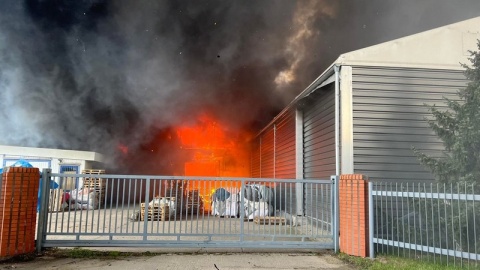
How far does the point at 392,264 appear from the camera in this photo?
5160mm

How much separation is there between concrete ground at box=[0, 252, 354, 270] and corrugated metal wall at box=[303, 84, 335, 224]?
229 cm

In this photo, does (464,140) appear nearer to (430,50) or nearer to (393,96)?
(393,96)

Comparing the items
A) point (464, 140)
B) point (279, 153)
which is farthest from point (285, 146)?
point (464, 140)

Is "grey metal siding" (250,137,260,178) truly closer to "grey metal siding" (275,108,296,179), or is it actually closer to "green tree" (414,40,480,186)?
"grey metal siding" (275,108,296,179)

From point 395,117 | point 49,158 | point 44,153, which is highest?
point 395,117

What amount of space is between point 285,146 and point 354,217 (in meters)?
6.87

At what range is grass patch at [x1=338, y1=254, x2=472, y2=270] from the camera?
4.84m

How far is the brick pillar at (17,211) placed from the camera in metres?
5.34

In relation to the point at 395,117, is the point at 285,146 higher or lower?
lower

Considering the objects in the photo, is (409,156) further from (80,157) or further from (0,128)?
(0,128)

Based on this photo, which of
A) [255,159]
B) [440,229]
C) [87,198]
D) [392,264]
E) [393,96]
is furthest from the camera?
[255,159]

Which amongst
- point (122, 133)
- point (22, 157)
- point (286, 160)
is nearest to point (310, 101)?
point (286, 160)

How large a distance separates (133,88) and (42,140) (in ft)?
19.0

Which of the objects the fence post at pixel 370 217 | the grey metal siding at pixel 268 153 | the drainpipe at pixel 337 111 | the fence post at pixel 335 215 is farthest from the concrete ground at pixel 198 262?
the grey metal siding at pixel 268 153
